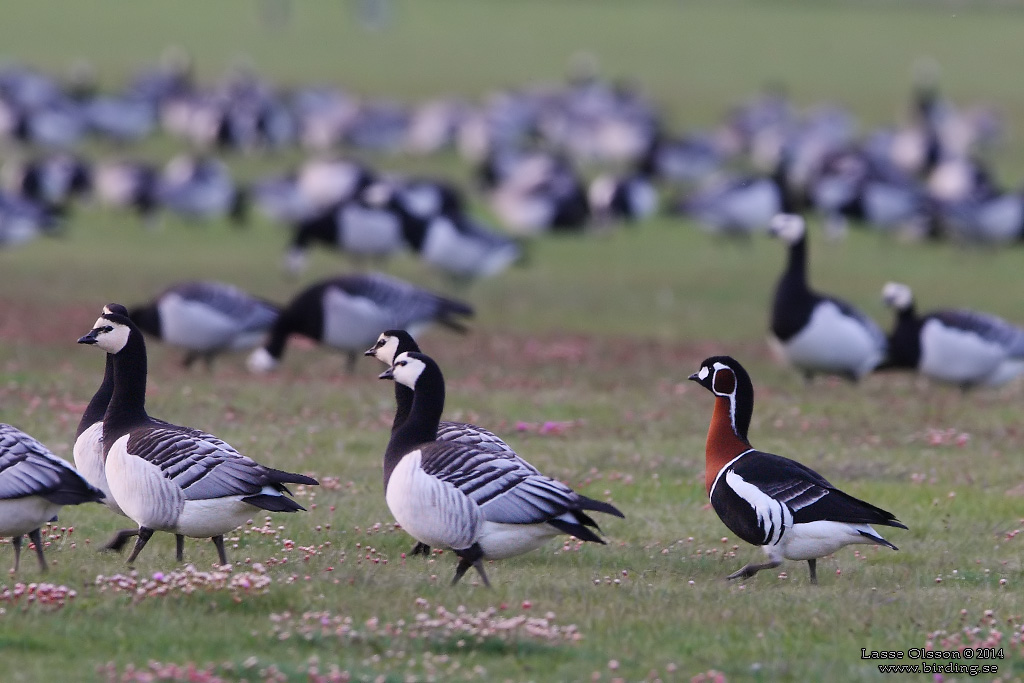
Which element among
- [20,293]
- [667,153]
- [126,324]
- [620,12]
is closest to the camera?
[126,324]

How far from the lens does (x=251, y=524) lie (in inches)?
408

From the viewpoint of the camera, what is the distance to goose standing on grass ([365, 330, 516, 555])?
29.8 ft

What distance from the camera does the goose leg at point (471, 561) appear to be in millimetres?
8438

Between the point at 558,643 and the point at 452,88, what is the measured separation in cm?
5913

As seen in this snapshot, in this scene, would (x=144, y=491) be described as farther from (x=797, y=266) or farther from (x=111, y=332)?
(x=797, y=266)

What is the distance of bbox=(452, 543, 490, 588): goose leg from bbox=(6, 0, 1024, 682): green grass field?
0.43ft

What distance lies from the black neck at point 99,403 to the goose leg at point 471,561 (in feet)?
9.69

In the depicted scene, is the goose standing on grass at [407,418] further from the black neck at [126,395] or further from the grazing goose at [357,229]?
the grazing goose at [357,229]

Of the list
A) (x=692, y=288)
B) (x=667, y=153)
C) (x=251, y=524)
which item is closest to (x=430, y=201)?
(x=692, y=288)

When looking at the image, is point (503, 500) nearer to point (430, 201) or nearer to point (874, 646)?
point (874, 646)

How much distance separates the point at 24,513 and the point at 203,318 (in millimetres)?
8871

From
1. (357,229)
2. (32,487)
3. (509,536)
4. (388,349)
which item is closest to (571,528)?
(509,536)

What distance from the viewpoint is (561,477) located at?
11.9 metres

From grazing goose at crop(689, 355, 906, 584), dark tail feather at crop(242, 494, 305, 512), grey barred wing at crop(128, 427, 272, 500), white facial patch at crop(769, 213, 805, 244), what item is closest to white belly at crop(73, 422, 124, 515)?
grey barred wing at crop(128, 427, 272, 500)
